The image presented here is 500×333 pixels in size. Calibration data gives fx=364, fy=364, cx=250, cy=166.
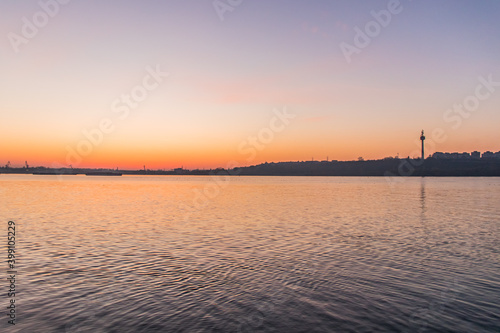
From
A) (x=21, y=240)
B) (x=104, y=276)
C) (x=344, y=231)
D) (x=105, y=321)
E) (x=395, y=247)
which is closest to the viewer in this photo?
(x=105, y=321)

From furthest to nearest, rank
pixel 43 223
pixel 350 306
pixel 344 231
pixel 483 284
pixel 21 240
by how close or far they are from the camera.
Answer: pixel 43 223
pixel 344 231
pixel 21 240
pixel 483 284
pixel 350 306

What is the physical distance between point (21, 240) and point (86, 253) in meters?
8.70

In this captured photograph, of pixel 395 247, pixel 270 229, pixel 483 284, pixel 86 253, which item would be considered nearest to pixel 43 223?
pixel 86 253

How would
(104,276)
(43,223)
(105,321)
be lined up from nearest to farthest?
(105,321)
(104,276)
(43,223)

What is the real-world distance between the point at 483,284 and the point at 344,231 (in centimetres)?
1823

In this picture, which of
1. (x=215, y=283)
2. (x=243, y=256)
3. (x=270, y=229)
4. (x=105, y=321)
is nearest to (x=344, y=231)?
(x=270, y=229)

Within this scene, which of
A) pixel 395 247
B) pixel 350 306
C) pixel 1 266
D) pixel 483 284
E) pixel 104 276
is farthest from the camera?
pixel 395 247

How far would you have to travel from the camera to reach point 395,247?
28766 millimetres

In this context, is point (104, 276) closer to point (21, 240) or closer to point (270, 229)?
point (21, 240)

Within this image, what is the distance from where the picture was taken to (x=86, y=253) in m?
26.4

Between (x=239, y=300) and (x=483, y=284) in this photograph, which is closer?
(x=239, y=300)

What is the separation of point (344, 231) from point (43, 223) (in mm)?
33589

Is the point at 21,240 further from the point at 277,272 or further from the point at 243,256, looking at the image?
the point at 277,272

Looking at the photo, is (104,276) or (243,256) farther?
(243,256)
